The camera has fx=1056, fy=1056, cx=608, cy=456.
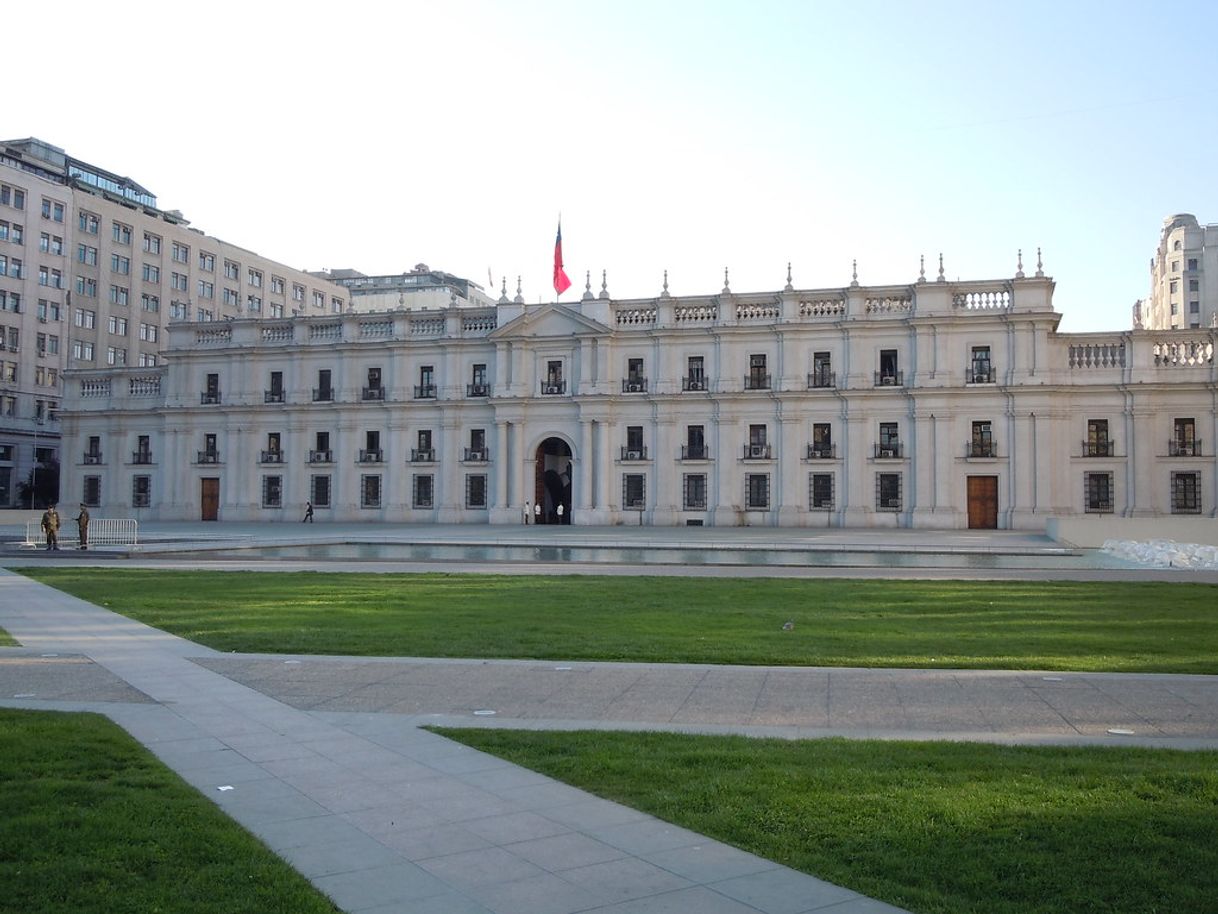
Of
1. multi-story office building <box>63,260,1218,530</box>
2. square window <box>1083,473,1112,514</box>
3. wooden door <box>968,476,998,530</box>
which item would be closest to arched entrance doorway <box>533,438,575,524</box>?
multi-story office building <box>63,260,1218,530</box>

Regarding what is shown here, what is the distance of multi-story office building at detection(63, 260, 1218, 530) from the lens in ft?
170

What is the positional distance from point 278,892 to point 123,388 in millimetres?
68116

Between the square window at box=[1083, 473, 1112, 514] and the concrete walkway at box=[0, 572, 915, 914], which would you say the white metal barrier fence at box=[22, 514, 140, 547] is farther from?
the square window at box=[1083, 473, 1112, 514]

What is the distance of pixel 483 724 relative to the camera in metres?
8.98

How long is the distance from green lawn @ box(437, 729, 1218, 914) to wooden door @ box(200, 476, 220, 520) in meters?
59.8

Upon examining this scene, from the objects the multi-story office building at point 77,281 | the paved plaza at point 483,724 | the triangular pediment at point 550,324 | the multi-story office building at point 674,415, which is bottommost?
the paved plaza at point 483,724

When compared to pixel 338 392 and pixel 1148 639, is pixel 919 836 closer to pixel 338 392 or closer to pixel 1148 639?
pixel 1148 639

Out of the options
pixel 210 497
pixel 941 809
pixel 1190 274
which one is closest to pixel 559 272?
pixel 210 497

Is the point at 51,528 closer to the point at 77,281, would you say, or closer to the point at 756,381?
the point at 756,381

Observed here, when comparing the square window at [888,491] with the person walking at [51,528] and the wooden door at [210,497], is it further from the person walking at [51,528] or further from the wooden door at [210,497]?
the wooden door at [210,497]

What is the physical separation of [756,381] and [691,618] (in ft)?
136

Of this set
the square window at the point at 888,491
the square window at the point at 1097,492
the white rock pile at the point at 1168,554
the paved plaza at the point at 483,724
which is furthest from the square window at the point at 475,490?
the paved plaza at the point at 483,724

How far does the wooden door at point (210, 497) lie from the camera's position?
6397cm

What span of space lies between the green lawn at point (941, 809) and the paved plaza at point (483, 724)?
0.92ft
